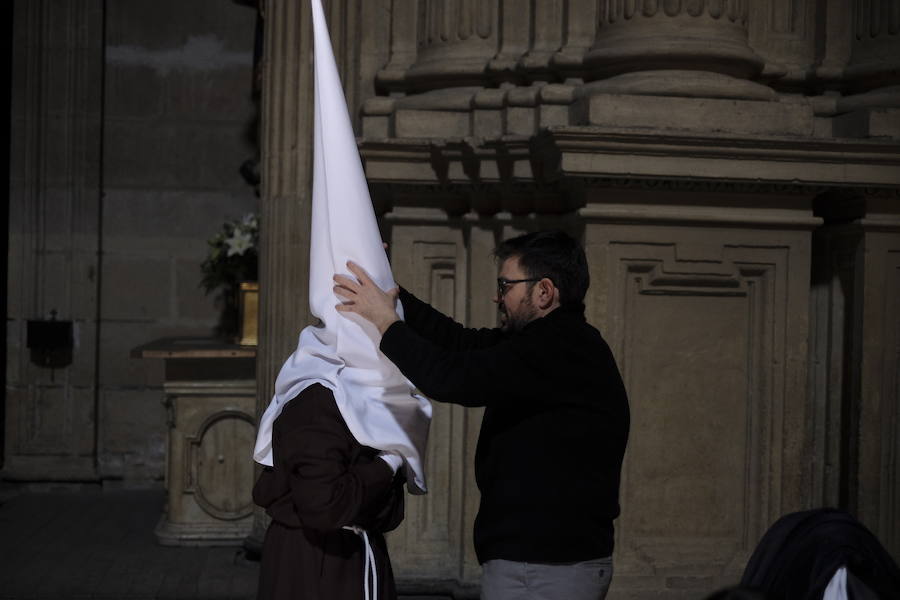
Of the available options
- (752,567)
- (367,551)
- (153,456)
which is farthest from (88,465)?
(752,567)

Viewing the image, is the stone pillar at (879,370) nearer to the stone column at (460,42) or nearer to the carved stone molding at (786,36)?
the carved stone molding at (786,36)

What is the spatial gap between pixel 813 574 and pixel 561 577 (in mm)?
692

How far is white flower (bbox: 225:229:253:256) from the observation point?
6930mm

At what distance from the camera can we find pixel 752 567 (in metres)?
2.40

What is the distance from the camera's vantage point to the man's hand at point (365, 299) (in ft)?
8.99

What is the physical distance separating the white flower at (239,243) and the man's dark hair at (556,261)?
14.1 ft

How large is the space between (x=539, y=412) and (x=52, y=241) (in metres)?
5.98

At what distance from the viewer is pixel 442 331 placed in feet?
10.9

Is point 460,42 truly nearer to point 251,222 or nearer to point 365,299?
point 251,222

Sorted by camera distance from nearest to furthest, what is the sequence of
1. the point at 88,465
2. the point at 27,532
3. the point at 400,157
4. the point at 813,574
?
the point at 813,574 → the point at 400,157 → the point at 27,532 → the point at 88,465

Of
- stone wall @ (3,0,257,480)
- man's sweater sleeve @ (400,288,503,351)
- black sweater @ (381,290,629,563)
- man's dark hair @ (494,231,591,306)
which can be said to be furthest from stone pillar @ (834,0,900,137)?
stone wall @ (3,0,257,480)

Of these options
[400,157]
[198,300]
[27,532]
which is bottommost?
[27,532]

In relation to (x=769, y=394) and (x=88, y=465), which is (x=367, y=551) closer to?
(x=769, y=394)

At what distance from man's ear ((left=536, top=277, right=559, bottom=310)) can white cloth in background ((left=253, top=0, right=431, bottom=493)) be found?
35 cm
